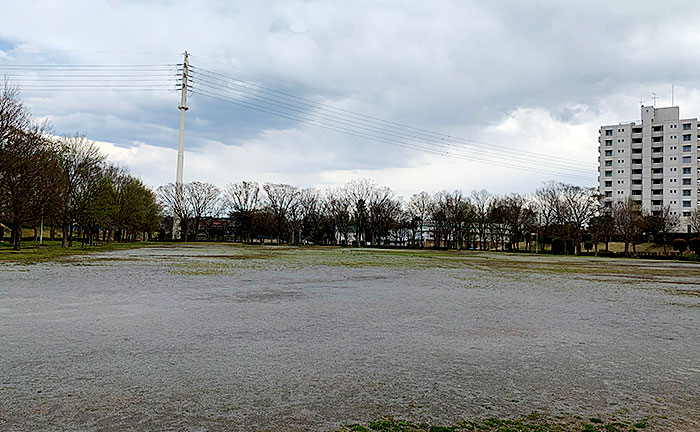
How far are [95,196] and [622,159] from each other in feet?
339

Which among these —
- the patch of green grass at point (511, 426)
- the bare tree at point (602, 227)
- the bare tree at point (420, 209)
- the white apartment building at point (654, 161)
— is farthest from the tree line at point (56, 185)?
the white apartment building at point (654, 161)

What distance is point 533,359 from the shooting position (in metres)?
7.14

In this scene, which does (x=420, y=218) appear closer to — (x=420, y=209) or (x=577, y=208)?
(x=420, y=209)

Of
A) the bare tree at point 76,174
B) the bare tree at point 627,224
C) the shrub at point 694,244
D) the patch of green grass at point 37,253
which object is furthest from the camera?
the bare tree at point 627,224

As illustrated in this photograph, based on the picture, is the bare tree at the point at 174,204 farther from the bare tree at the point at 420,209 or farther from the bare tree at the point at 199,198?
the bare tree at the point at 420,209

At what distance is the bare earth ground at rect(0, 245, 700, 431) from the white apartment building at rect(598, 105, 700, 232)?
106m

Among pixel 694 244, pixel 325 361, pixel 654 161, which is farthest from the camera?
pixel 654 161

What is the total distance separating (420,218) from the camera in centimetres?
9875

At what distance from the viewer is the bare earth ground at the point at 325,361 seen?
4848 millimetres

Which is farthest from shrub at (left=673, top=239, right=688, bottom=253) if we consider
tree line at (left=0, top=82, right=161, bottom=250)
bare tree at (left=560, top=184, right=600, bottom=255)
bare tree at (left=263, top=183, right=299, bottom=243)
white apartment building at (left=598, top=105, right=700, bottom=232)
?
tree line at (left=0, top=82, right=161, bottom=250)

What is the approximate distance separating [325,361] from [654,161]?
12013 centimetres

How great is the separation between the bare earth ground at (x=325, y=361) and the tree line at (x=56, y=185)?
2587 centimetres

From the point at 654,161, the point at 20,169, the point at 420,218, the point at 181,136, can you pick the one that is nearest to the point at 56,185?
the point at 20,169

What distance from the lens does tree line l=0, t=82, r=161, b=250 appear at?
34.6 m
